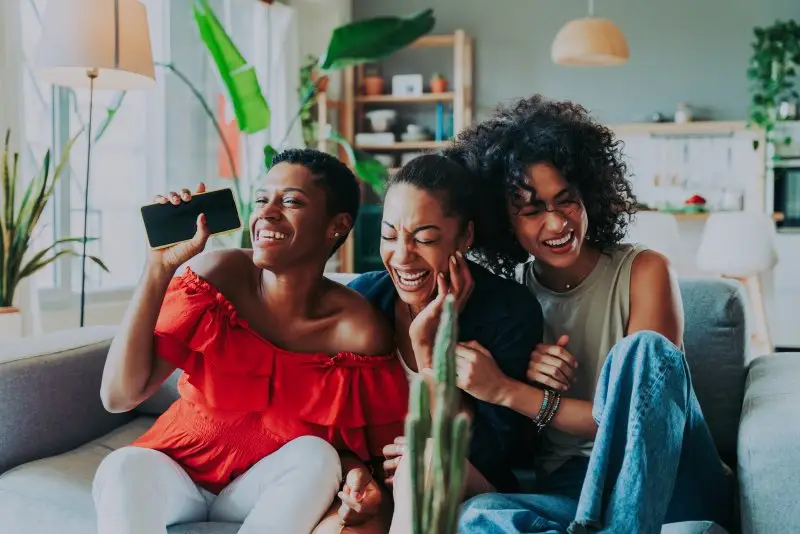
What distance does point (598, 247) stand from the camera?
1.61 m

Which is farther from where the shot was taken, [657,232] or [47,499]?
[657,232]

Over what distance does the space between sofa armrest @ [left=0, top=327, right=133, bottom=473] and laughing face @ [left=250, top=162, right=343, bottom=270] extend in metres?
0.53

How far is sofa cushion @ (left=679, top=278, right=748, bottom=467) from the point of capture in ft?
5.51

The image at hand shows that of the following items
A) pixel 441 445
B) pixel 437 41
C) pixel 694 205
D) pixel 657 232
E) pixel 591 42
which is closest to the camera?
pixel 441 445

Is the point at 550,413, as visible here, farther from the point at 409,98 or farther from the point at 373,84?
the point at 373,84

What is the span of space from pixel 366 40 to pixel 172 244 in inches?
83.3

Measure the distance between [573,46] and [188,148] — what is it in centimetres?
218

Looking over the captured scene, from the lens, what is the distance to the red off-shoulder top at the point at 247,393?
1.46 meters

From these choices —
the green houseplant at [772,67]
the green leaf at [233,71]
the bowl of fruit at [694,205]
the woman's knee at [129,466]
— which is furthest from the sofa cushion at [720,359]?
the green houseplant at [772,67]

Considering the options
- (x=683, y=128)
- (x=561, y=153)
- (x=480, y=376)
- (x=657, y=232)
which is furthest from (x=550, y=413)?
(x=683, y=128)

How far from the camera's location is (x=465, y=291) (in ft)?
4.61

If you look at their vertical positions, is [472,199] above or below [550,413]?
above

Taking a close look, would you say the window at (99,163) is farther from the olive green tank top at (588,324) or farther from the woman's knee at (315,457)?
the olive green tank top at (588,324)

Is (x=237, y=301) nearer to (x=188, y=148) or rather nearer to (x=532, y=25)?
(x=188, y=148)
